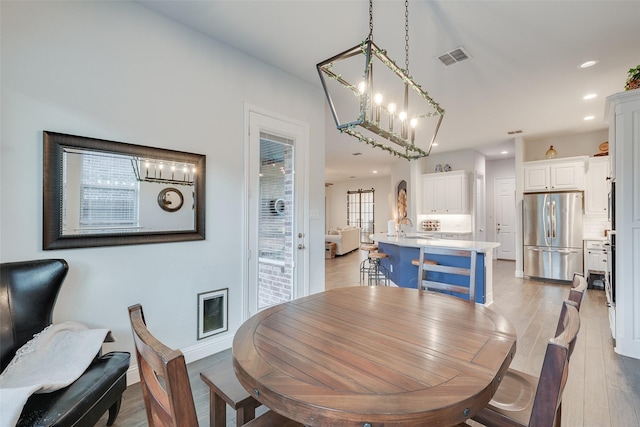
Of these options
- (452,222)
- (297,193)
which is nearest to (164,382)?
(297,193)

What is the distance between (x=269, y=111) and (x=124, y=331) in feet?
7.80

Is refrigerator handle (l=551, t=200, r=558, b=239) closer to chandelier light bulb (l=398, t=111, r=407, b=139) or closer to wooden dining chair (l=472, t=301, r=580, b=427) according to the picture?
chandelier light bulb (l=398, t=111, r=407, b=139)

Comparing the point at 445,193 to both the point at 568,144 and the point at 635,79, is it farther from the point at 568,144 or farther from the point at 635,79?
the point at 635,79

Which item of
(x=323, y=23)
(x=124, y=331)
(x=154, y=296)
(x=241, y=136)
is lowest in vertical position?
(x=124, y=331)

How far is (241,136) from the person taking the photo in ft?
9.37

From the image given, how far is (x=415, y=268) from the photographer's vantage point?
4285 millimetres

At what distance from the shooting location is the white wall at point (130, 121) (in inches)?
69.2

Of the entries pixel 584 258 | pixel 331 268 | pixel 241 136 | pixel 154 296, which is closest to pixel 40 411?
pixel 154 296

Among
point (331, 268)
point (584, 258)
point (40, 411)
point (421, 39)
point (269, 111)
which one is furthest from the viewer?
point (331, 268)

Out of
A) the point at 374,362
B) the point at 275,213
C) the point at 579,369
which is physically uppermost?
the point at 275,213

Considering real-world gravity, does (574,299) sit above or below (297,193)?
below

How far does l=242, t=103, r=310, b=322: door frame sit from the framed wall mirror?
0.48 meters

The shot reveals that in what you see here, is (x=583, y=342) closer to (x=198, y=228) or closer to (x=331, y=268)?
(x=198, y=228)

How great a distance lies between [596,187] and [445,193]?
270 cm
